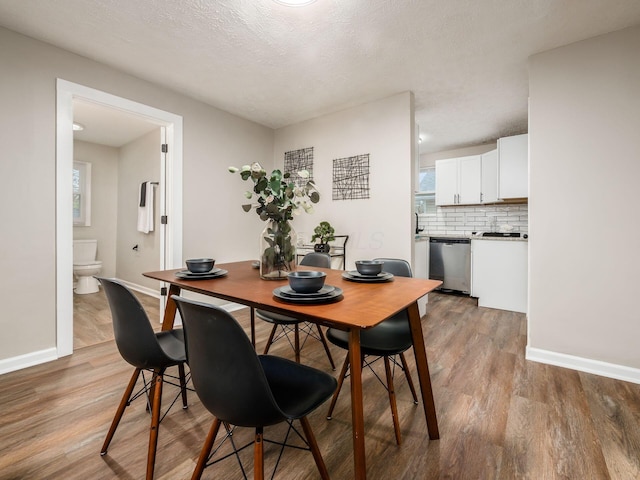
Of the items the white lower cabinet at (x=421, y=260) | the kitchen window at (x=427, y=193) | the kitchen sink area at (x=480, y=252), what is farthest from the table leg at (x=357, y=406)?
the kitchen window at (x=427, y=193)

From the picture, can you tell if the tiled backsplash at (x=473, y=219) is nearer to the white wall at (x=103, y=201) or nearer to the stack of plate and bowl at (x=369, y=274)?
the stack of plate and bowl at (x=369, y=274)

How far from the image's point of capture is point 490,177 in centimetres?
434

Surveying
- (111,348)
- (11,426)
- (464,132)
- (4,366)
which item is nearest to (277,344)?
(111,348)

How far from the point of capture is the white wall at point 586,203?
6.83ft

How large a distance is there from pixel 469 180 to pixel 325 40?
3.33 meters

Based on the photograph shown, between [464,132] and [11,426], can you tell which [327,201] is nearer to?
[464,132]

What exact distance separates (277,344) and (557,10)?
122 inches

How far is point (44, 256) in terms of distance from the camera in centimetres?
232

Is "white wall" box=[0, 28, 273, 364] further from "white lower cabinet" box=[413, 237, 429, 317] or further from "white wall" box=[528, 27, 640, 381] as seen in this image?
"white wall" box=[528, 27, 640, 381]

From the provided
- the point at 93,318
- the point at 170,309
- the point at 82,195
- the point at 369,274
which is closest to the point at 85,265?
the point at 82,195

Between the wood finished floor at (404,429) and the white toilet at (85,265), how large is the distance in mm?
2601

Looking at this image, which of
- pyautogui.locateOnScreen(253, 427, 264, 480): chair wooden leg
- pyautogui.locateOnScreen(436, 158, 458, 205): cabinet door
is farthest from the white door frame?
pyautogui.locateOnScreen(436, 158, 458, 205): cabinet door

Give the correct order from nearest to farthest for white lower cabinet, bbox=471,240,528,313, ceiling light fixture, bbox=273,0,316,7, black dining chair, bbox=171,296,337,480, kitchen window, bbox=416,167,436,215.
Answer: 1. black dining chair, bbox=171,296,337,480
2. ceiling light fixture, bbox=273,0,316,7
3. white lower cabinet, bbox=471,240,528,313
4. kitchen window, bbox=416,167,436,215

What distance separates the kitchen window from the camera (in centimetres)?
536
